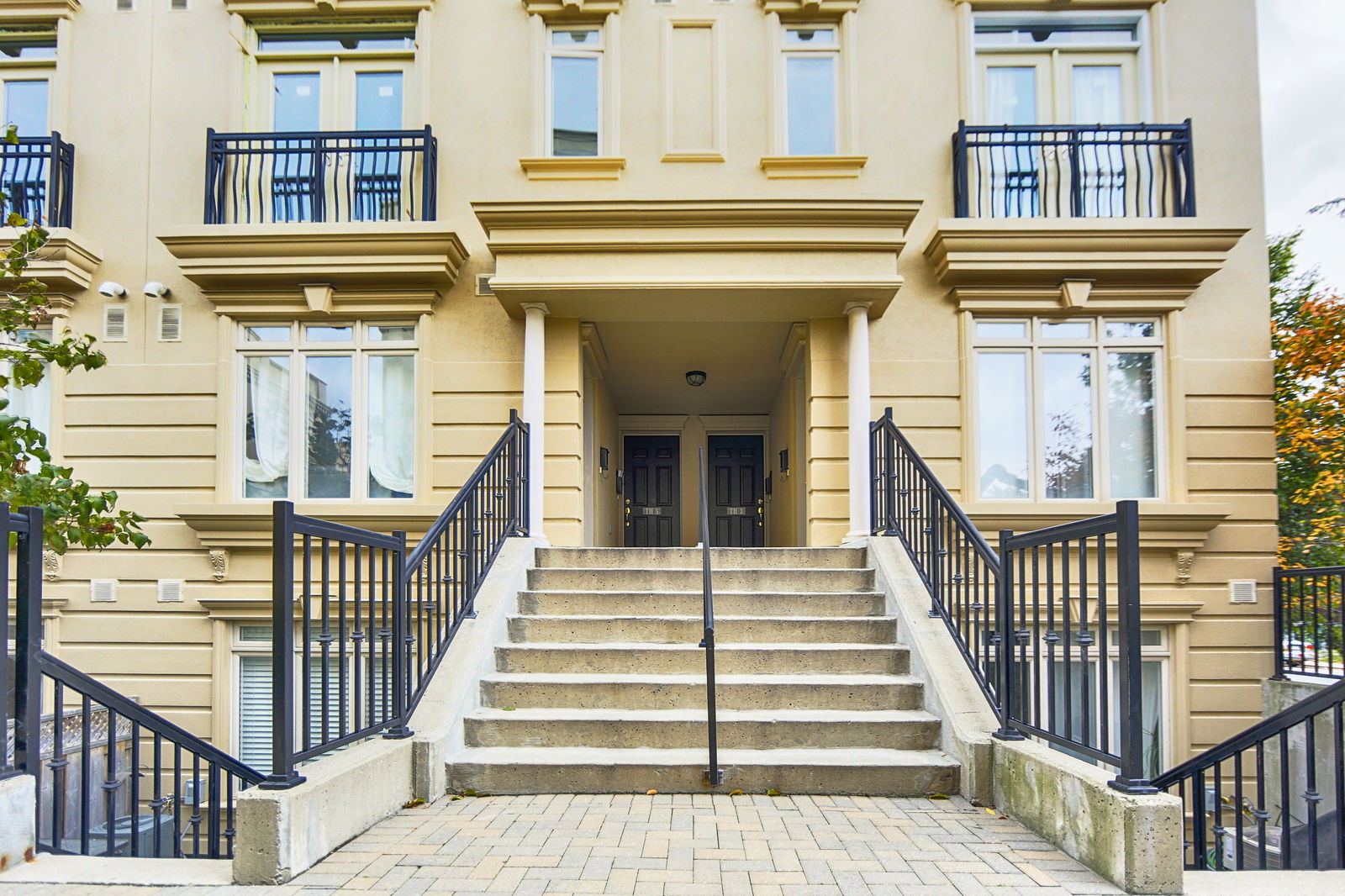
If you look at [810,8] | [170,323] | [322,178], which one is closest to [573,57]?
[810,8]

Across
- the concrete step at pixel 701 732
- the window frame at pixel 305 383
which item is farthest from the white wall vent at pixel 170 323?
the concrete step at pixel 701 732

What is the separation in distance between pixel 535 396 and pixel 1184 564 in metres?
5.66

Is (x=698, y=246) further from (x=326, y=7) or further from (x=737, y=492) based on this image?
(x=737, y=492)

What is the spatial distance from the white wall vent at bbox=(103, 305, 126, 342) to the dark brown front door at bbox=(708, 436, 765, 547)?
24.3 ft

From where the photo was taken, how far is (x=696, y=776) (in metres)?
4.36

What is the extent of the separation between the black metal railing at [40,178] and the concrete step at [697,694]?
6457mm

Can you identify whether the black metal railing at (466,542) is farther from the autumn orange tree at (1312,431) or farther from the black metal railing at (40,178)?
the autumn orange tree at (1312,431)

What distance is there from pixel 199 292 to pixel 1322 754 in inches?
391

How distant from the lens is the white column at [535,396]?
7316mm

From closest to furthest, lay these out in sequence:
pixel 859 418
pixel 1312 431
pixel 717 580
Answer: pixel 717 580, pixel 859 418, pixel 1312 431

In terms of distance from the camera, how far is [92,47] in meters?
8.31

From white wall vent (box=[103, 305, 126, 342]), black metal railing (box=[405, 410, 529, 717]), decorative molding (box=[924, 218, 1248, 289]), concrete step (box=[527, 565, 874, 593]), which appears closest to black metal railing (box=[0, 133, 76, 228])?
white wall vent (box=[103, 305, 126, 342])

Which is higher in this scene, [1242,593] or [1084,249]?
[1084,249]

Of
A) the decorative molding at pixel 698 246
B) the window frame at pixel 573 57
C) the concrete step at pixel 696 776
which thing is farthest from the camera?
the window frame at pixel 573 57
